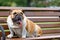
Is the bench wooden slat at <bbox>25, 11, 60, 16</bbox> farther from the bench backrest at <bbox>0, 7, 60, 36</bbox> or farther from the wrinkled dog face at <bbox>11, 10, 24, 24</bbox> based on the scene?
the wrinkled dog face at <bbox>11, 10, 24, 24</bbox>

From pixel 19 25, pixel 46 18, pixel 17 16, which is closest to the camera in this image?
A: pixel 17 16

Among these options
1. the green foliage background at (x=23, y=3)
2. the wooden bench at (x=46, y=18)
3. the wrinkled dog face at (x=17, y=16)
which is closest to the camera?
the wrinkled dog face at (x=17, y=16)

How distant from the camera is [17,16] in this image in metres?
5.12

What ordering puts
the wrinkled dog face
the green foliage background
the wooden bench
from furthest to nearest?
the green foliage background < the wooden bench < the wrinkled dog face

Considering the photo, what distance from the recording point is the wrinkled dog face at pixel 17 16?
512 cm

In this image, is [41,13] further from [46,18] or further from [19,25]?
[19,25]

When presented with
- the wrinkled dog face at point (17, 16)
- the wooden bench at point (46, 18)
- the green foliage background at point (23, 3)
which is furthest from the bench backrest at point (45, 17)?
the green foliage background at point (23, 3)

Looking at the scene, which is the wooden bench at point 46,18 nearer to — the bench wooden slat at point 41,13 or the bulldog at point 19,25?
the bench wooden slat at point 41,13

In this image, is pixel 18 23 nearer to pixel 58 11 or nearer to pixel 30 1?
pixel 58 11

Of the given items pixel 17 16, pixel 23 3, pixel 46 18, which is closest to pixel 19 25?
pixel 17 16

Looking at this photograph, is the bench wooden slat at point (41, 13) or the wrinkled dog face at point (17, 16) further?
the bench wooden slat at point (41, 13)

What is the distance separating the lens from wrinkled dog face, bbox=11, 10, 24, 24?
5121mm

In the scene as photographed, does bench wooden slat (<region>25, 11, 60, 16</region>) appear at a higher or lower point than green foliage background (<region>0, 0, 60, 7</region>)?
lower

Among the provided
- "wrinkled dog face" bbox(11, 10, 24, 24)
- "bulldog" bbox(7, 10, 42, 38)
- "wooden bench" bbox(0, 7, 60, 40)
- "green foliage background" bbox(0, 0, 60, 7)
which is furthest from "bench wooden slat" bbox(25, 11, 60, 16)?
"green foliage background" bbox(0, 0, 60, 7)
